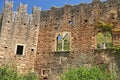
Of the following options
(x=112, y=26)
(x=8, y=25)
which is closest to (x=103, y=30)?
(x=112, y=26)

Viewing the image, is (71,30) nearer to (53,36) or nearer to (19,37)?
(53,36)

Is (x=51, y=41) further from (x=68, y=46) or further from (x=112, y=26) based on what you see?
(x=112, y=26)

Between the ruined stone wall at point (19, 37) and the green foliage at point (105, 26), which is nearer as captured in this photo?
the green foliage at point (105, 26)

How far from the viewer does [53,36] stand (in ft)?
63.1

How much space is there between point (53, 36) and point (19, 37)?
8.66 feet

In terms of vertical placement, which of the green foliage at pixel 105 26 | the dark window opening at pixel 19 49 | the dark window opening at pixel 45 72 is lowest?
the dark window opening at pixel 45 72

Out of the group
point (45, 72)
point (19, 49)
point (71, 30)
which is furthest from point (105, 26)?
point (19, 49)

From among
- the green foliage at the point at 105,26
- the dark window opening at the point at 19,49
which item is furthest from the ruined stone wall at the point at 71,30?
the dark window opening at the point at 19,49

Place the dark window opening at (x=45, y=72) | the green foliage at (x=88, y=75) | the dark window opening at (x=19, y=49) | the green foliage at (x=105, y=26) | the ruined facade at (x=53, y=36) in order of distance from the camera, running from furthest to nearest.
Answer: the dark window opening at (x=19, y=49)
the dark window opening at (x=45, y=72)
the ruined facade at (x=53, y=36)
the green foliage at (x=105, y=26)
the green foliage at (x=88, y=75)

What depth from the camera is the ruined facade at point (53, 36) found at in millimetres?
18031

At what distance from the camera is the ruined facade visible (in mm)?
18031

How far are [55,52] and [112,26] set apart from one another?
4.67 m

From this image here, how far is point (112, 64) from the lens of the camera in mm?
16938

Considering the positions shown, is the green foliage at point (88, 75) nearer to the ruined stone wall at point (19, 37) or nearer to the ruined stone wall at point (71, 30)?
the ruined stone wall at point (71, 30)
